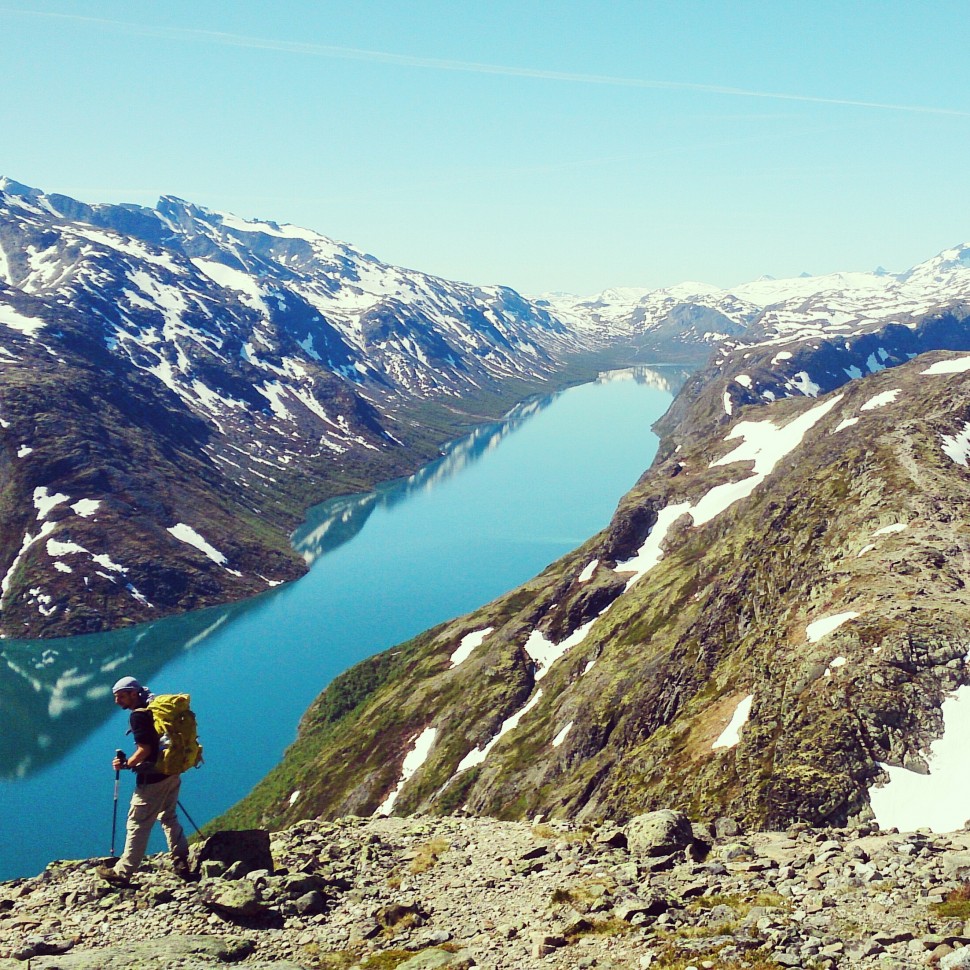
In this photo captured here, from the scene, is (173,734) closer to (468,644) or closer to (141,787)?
(141,787)

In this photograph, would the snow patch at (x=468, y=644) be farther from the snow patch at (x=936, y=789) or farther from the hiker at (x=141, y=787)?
the hiker at (x=141, y=787)

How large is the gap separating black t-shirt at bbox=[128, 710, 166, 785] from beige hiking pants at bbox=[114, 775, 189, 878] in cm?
25

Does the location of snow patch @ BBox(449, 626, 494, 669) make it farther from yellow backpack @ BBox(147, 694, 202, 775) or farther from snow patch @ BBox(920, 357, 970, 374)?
yellow backpack @ BBox(147, 694, 202, 775)

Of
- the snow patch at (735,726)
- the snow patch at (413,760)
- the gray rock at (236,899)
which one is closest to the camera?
the gray rock at (236,899)

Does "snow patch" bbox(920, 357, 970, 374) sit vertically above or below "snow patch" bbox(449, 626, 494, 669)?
above

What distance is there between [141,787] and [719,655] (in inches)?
2391

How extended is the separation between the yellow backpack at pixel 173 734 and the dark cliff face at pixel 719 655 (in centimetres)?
3077

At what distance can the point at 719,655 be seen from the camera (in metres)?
71.5

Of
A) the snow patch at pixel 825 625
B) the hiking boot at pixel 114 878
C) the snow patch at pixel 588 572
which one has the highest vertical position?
the hiking boot at pixel 114 878

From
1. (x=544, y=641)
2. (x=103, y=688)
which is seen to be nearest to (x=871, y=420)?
(x=544, y=641)

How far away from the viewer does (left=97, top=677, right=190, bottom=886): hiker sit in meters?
19.9

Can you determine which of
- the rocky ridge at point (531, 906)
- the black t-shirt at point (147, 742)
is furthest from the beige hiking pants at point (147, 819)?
the rocky ridge at point (531, 906)

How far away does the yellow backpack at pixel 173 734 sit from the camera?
2014 centimetres

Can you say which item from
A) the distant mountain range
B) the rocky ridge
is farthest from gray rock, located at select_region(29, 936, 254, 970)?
the distant mountain range
